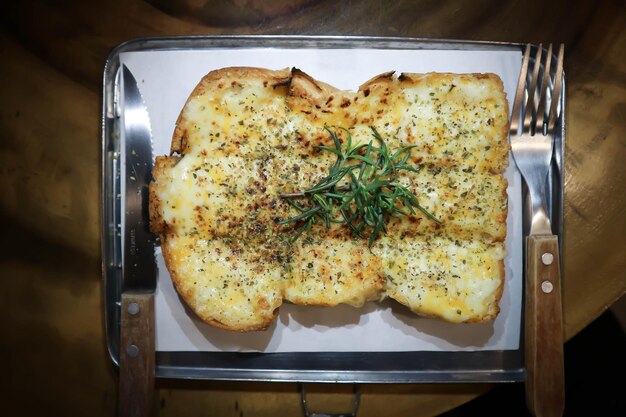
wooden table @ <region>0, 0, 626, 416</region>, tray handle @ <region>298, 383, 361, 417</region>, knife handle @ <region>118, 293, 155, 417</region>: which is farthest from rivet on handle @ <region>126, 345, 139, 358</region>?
tray handle @ <region>298, 383, 361, 417</region>

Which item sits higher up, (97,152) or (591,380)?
(97,152)

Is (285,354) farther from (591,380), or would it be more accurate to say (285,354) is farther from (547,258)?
(591,380)

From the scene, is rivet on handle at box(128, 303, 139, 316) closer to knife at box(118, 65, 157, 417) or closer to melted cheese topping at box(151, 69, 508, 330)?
knife at box(118, 65, 157, 417)

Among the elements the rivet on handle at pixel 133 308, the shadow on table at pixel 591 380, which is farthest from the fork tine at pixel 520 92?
the rivet on handle at pixel 133 308

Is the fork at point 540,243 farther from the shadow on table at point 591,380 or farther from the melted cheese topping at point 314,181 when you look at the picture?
the shadow on table at point 591,380

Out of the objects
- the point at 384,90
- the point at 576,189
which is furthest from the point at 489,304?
the point at 384,90

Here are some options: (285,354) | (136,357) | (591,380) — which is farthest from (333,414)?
(591,380)
